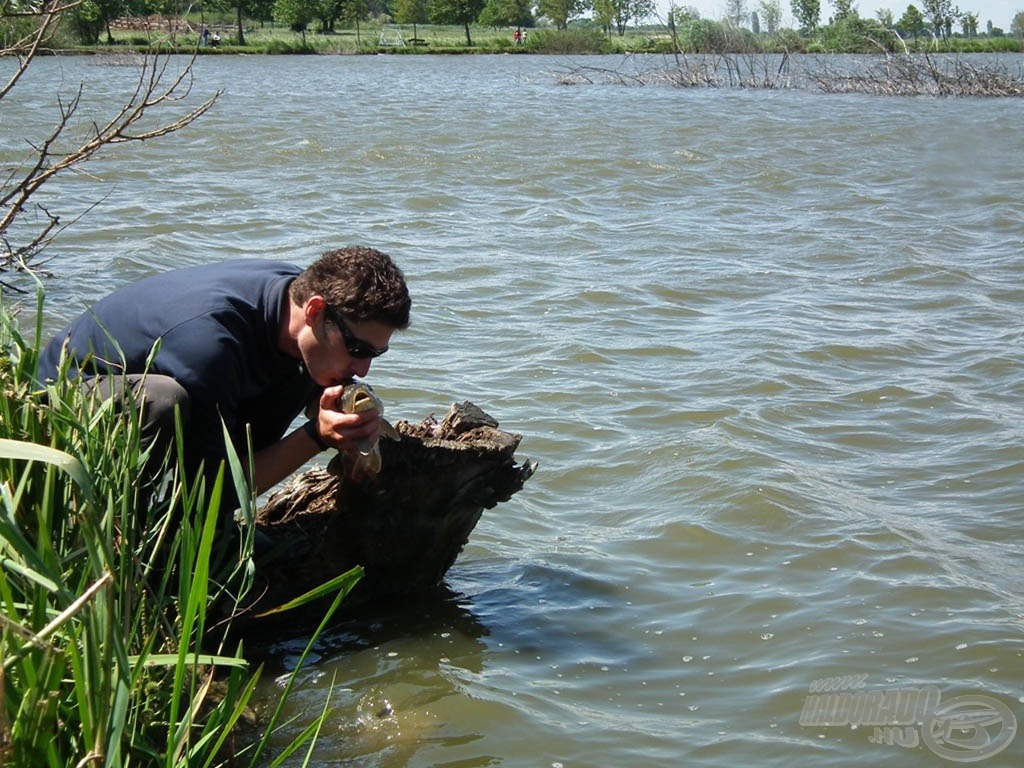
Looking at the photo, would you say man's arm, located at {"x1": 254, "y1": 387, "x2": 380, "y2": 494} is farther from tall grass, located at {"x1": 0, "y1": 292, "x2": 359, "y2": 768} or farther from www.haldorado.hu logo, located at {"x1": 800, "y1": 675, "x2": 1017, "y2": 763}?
www.haldorado.hu logo, located at {"x1": 800, "y1": 675, "x2": 1017, "y2": 763}

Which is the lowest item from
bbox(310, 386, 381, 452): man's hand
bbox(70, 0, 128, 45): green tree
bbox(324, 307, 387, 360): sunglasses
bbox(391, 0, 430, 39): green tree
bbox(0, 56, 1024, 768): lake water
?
bbox(0, 56, 1024, 768): lake water

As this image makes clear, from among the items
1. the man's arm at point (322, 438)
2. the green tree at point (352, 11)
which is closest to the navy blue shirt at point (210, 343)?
the man's arm at point (322, 438)

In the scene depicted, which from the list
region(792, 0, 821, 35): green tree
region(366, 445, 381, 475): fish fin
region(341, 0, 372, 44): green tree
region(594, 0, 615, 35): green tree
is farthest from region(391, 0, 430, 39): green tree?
region(366, 445, 381, 475): fish fin

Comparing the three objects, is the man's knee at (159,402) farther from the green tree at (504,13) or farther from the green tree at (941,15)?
the green tree at (504,13)

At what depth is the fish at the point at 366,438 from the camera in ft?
11.8

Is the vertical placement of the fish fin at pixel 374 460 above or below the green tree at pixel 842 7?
below

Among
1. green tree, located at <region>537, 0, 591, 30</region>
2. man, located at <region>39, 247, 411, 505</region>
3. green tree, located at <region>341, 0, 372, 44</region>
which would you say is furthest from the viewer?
green tree, located at <region>537, 0, 591, 30</region>

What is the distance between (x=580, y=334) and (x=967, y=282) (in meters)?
3.60

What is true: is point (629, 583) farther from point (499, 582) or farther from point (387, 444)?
point (387, 444)

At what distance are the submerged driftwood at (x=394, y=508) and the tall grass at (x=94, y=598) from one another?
0.62 meters

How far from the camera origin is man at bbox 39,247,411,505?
349 centimetres

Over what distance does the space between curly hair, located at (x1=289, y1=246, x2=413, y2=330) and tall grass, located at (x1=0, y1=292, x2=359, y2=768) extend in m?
0.66

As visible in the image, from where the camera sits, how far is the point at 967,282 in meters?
9.74

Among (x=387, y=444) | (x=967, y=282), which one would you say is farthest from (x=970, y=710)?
(x=967, y=282)
